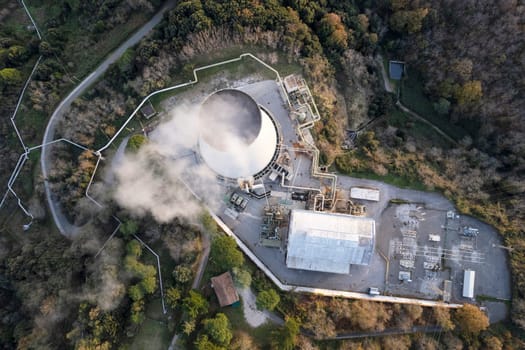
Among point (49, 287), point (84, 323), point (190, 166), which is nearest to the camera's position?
point (84, 323)

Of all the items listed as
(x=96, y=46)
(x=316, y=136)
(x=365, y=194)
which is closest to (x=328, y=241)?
(x=365, y=194)

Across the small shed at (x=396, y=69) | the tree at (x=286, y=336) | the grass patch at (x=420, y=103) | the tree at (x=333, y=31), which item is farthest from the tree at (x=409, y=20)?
the tree at (x=286, y=336)

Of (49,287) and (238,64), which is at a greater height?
(238,64)

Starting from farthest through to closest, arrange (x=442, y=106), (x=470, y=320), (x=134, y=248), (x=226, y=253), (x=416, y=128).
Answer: (x=416, y=128), (x=442, y=106), (x=134, y=248), (x=226, y=253), (x=470, y=320)

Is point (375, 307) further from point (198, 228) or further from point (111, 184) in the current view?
point (111, 184)

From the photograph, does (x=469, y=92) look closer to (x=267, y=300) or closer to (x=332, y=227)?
(x=332, y=227)

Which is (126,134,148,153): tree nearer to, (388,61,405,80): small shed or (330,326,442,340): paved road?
(330,326,442,340): paved road

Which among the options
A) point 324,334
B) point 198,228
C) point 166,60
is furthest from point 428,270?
point 166,60
